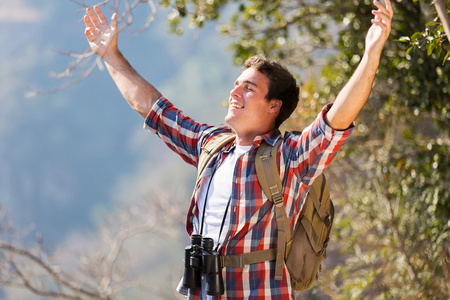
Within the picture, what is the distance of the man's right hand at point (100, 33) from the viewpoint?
2.40m

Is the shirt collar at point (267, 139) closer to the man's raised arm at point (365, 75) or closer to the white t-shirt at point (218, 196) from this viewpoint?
the white t-shirt at point (218, 196)

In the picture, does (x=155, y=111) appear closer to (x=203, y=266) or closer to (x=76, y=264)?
(x=203, y=266)

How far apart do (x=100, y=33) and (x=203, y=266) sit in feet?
3.33

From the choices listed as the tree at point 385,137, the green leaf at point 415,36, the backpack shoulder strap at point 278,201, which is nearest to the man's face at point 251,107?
the backpack shoulder strap at point 278,201

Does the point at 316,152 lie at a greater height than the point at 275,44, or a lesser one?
lesser

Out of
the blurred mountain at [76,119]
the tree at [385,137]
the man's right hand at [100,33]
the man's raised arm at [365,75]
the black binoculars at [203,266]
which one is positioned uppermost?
the blurred mountain at [76,119]

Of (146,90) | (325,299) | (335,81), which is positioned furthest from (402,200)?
(325,299)

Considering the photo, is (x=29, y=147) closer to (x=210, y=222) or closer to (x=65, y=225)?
(x=65, y=225)

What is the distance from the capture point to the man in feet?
5.92

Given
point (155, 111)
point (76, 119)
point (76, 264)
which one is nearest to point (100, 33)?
point (155, 111)

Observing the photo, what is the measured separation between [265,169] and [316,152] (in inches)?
7.4

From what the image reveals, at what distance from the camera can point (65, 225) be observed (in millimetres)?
12406

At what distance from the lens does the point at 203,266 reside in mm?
2010

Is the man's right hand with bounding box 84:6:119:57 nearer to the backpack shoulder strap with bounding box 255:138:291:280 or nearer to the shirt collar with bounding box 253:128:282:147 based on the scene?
the shirt collar with bounding box 253:128:282:147
